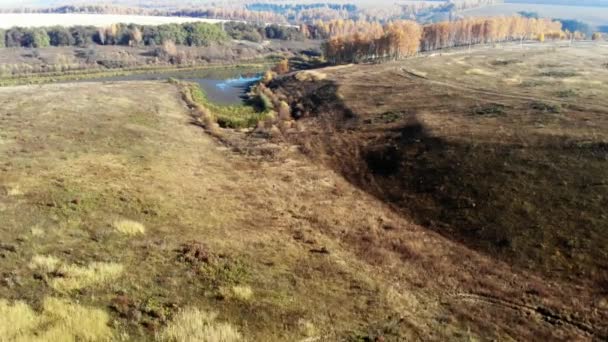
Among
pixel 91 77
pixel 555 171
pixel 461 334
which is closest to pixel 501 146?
pixel 555 171

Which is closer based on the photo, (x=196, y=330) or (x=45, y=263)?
(x=196, y=330)

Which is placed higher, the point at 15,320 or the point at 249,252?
the point at 15,320

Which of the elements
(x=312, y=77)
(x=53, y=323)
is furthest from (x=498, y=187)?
(x=312, y=77)

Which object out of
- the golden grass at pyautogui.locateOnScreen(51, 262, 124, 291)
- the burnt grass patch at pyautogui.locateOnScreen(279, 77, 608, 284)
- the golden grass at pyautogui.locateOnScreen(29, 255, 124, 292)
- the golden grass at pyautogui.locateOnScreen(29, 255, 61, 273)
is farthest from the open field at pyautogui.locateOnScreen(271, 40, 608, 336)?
the golden grass at pyautogui.locateOnScreen(29, 255, 61, 273)

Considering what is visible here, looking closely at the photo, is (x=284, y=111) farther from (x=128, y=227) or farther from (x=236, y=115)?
(x=128, y=227)

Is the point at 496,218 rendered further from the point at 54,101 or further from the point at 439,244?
the point at 54,101

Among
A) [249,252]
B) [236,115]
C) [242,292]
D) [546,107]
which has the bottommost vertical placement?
[249,252]
